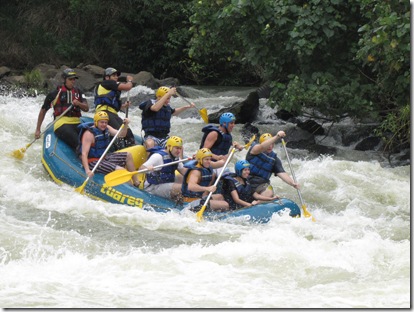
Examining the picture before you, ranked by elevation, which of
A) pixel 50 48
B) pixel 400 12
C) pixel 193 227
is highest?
pixel 400 12

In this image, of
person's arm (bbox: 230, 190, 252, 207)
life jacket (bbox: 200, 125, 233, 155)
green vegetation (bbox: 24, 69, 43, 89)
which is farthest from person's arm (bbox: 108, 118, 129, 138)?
green vegetation (bbox: 24, 69, 43, 89)

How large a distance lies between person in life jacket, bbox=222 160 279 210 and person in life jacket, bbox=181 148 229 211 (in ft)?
0.34

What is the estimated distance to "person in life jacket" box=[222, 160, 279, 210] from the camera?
31.7 feet

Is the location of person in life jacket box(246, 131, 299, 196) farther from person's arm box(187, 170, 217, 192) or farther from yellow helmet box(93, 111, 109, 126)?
yellow helmet box(93, 111, 109, 126)

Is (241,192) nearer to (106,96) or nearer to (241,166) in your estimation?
(241,166)

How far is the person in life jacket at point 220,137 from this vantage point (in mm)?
10242

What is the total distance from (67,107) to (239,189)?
2.87 meters

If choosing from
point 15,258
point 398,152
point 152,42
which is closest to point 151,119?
point 15,258

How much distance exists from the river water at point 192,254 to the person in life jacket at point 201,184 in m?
0.27

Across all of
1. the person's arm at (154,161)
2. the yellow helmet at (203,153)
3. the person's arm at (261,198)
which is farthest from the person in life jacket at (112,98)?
the person's arm at (261,198)

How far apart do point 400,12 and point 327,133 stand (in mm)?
3991

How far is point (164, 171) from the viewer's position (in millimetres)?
10062

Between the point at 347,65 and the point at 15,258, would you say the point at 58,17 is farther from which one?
the point at 15,258

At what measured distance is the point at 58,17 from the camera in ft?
76.9
